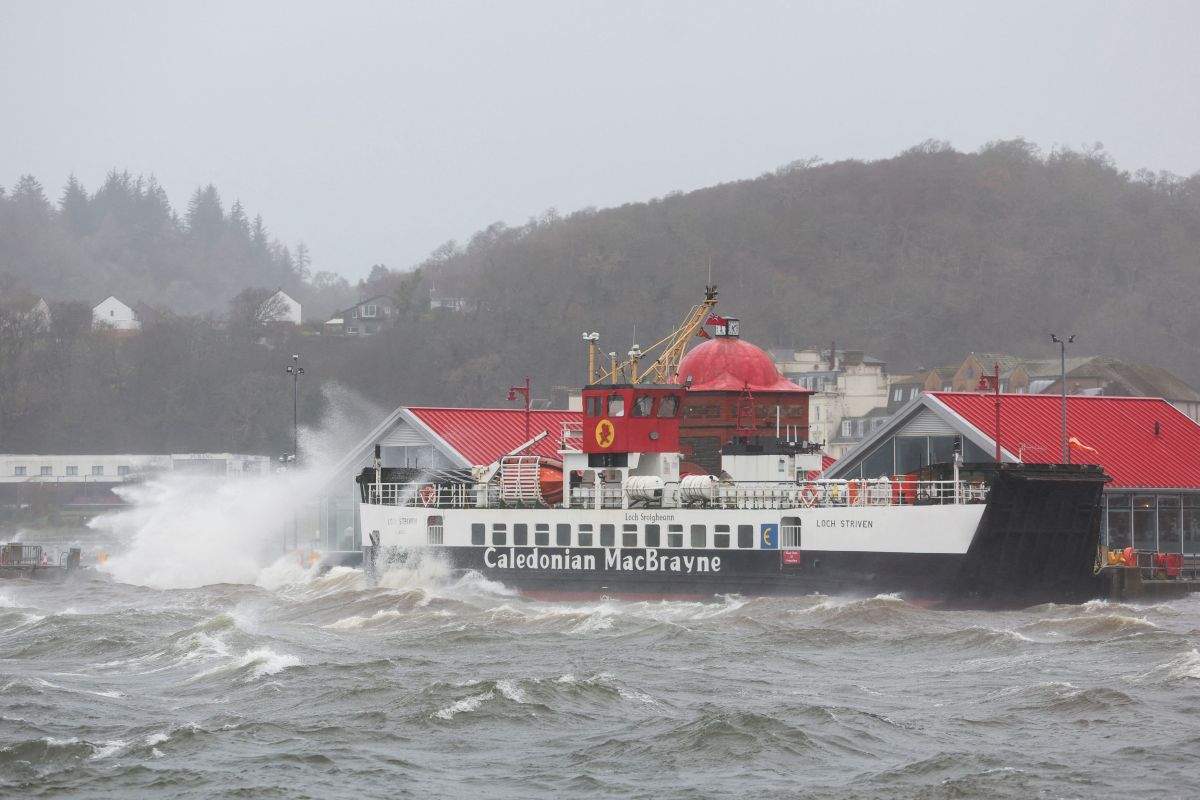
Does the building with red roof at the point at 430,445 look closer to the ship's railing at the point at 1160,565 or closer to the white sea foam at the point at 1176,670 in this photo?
the ship's railing at the point at 1160,565

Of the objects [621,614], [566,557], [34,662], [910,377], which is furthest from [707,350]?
[910,377]

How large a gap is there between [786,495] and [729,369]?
2078 cm

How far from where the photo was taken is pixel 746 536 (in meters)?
48.0

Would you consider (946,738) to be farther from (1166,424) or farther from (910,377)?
(910,377)

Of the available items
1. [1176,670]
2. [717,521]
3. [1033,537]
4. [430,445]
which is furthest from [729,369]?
[1176,670]

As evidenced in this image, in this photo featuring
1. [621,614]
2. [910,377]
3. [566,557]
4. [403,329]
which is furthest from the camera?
[403,329]

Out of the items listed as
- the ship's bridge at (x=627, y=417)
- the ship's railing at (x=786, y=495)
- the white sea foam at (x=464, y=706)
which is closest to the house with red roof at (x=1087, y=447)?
the ship's railing at (x=786, y=495)

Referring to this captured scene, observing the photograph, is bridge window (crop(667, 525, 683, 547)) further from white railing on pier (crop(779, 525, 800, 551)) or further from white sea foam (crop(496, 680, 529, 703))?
white sea foam (crop(496, 680, 529, 703))

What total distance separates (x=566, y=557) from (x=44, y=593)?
65.0 ft

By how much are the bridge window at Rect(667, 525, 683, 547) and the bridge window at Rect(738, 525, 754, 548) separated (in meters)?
1.84

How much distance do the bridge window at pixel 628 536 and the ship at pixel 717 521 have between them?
29 mm

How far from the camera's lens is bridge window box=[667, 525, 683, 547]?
161 feet

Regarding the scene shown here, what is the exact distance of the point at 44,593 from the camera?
5875 centimetres

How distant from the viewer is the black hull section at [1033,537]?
146 feet
